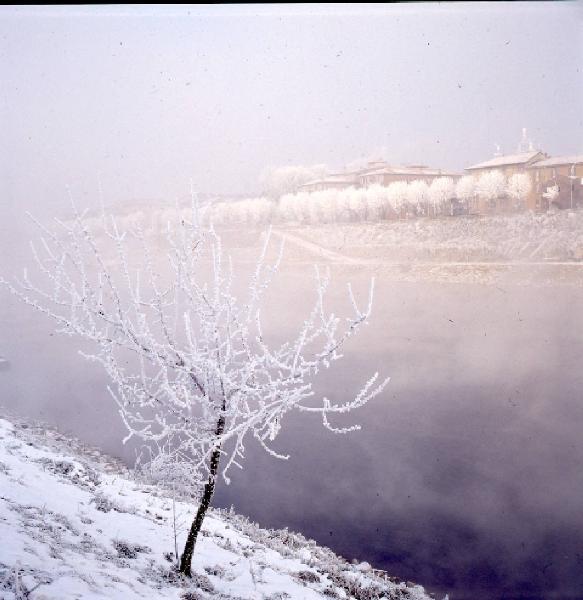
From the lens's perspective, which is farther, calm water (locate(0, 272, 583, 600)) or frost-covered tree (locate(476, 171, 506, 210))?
frost-covered tree (locate(476, 171, 506, 210))

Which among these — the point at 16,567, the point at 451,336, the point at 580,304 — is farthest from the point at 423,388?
the point at 16,567

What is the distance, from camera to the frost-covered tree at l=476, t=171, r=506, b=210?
9977 millimetres

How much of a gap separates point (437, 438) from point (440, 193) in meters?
5.13

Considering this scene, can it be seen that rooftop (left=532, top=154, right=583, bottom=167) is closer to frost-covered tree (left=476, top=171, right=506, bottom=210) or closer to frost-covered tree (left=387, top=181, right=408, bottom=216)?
frost-covered tree (left=476, top=171, right=506, bottom=210)

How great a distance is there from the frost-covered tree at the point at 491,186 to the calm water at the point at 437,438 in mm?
1938

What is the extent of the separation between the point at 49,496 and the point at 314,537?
4555 mm

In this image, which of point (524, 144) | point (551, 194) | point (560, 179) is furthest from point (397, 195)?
point (560, 179)

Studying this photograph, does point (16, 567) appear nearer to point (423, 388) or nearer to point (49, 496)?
point (49, 496)

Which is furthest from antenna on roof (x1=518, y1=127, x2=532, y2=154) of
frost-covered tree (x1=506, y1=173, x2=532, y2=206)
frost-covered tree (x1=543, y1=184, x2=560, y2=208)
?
frost-covered tree (x1=543, y1=184, x2=560, y2=208)

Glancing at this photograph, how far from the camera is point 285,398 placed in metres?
3.45

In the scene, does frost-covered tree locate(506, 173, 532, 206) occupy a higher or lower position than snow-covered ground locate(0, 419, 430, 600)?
higher

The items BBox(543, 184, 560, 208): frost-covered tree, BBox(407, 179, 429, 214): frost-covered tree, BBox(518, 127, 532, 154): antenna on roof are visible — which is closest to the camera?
BBox(518, 127, 532, 154): antenna on roof

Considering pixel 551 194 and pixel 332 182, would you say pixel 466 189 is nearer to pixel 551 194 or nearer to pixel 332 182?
pixel 551 194

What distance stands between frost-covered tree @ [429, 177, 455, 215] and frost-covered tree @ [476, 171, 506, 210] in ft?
1.84
